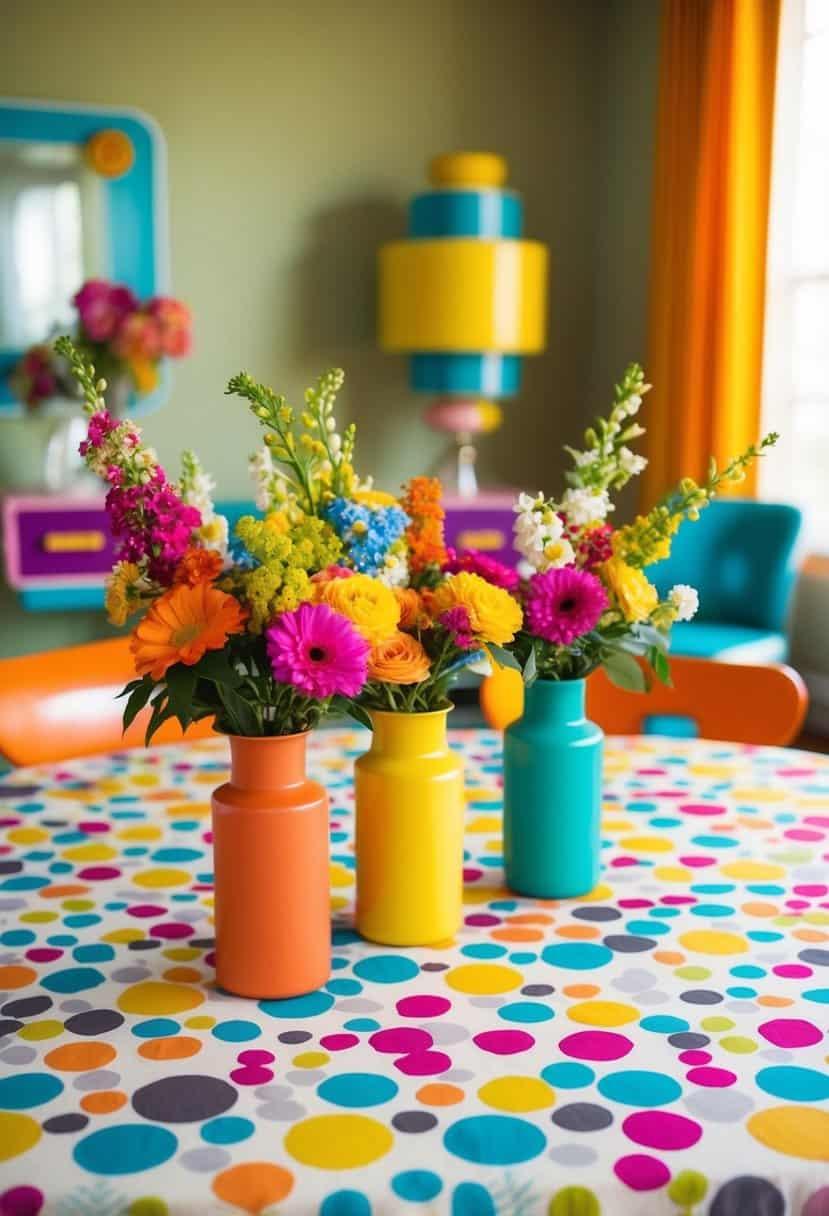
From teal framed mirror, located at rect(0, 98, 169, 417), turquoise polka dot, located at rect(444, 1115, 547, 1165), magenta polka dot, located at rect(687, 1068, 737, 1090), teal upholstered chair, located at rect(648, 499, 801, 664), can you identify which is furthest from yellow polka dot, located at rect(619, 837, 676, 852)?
teal framed mirror, located at rect(0, 98, 169, 417)

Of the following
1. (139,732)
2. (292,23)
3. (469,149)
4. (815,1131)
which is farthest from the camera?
(469,149)

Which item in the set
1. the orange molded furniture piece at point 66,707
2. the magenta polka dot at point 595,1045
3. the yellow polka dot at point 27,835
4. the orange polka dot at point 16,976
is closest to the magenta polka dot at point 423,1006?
the magenta polka dot at point 595,1045

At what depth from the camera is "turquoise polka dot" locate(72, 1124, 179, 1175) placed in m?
0.80

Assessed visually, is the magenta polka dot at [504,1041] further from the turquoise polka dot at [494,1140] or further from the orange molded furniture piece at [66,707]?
the orange molded furniture piece at [66,707]

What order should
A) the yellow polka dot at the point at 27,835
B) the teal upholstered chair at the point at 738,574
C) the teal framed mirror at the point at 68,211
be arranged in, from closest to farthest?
the yellow polka dot at the point at 27,835, the teal upholstered chair at the point at 738,574, the teal framed mirror at the point at 68,211

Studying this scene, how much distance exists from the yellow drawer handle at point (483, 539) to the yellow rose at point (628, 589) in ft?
10.1

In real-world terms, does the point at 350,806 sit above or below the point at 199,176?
below

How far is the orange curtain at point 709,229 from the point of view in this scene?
404 cm

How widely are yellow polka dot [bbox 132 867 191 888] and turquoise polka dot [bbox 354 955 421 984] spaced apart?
0.27 m

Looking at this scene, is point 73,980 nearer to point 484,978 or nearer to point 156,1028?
point 156,1028

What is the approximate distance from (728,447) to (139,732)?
2.83m

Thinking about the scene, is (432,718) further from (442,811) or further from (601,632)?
(601,632)

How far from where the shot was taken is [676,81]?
430 cm

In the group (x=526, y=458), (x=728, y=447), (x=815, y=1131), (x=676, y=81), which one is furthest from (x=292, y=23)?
(x=815, y=1131)
